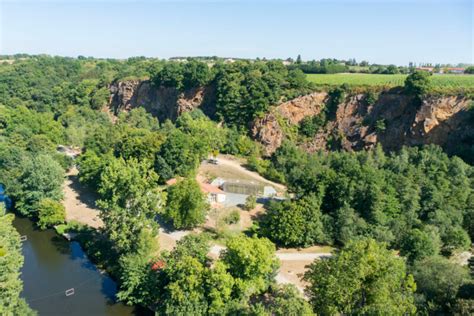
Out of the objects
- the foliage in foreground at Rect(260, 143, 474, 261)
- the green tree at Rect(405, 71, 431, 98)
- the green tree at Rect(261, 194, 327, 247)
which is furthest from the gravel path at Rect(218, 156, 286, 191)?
the green tree at Rect(405, 71, 431, 98)

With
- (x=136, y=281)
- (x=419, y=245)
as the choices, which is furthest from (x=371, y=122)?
(x=136, y=281)

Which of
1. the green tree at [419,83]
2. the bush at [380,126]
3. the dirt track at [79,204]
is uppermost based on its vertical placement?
the green tree at [419,83]

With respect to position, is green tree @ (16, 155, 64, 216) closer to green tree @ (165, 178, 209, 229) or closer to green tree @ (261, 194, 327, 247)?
green tree @ (165, 178, 209, 229)

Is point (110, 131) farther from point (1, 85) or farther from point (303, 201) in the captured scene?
point (1, 85)

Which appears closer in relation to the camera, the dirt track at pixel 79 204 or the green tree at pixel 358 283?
the green tree at pixel 358 283

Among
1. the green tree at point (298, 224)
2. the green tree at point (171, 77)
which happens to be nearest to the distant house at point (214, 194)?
the green tree at point (298, 224)

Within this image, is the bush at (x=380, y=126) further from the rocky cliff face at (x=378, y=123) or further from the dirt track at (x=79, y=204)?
the dirt track at (x=79, y=204)
